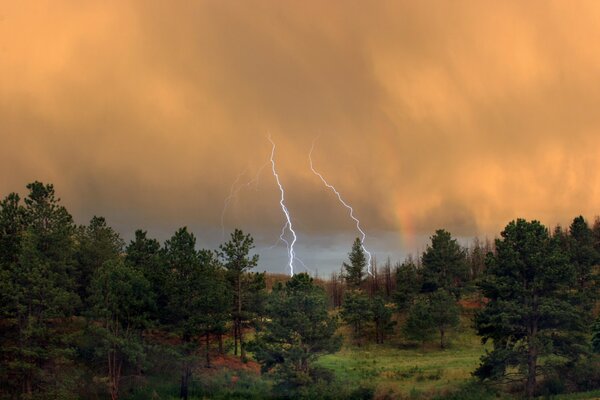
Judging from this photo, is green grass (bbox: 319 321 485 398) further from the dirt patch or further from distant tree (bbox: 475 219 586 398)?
the dirt patch

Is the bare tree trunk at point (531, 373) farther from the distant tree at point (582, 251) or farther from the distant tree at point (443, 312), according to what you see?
the distant tree at point (582, 251)

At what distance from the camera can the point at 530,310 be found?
40.7m

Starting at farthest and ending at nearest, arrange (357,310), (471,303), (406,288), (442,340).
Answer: (471,303) < (406,288) < (357,310) < (442,340)

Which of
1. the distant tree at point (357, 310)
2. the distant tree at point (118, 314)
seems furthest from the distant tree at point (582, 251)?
the distant tree at point (118, 314)

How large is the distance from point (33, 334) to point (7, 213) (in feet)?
43.3

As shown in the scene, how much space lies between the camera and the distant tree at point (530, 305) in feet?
132

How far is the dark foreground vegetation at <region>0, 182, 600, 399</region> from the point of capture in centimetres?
4122

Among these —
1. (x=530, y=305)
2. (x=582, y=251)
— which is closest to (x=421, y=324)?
(x=582, y=251)

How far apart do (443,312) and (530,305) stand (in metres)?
39.2

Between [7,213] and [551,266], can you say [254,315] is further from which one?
[551,266]

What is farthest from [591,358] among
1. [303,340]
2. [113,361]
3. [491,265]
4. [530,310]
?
[113,361]

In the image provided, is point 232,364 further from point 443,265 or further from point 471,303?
point 471,303

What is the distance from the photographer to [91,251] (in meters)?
59.0

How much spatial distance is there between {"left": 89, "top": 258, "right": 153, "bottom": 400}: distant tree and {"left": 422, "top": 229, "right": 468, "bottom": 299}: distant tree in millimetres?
58228
